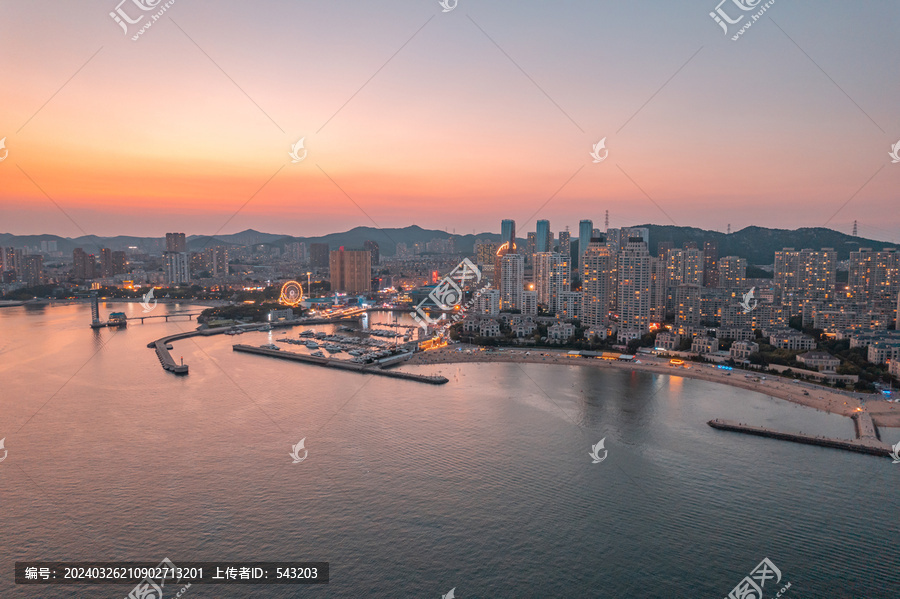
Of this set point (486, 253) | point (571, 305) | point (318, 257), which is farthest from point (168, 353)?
point (318, 257)

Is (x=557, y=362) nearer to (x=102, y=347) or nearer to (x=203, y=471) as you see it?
(x=203, y=471)

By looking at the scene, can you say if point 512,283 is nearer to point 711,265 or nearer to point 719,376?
point 719,376

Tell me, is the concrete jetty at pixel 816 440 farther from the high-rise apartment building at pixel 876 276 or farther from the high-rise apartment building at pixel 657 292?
the high-rise apartment building at pixel 876 276

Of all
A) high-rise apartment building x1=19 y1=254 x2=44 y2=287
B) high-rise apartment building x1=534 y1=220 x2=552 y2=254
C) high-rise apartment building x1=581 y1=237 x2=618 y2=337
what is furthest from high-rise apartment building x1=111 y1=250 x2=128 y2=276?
high-rise apartment building x1=581 y1=237 x2=618 y2=337

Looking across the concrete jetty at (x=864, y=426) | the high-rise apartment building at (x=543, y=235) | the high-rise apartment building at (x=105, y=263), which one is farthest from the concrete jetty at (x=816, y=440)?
the high-rise apartment building at (x=105, y=263)

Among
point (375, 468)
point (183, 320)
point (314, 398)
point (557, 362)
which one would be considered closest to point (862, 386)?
point (557, 362)

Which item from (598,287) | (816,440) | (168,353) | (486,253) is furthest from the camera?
(486,253)

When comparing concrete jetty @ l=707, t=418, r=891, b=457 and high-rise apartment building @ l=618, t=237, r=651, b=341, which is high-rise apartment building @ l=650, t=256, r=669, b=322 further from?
concrete jetty @ l=707, t=418, r=891, b=457
